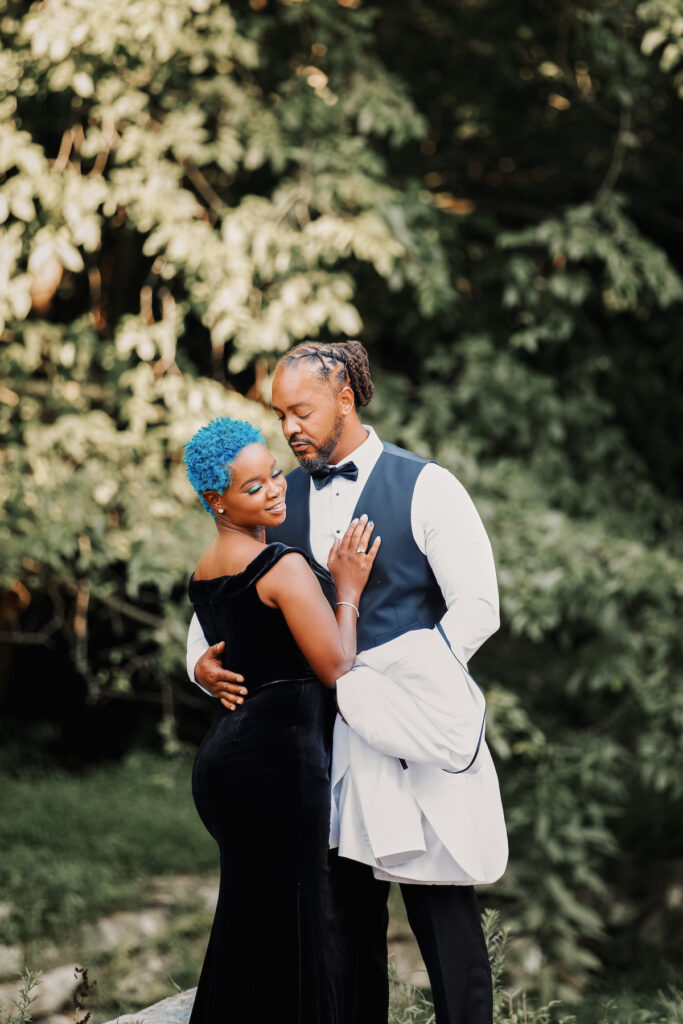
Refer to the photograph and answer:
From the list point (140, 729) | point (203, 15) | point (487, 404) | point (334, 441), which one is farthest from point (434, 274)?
point (140, 729)

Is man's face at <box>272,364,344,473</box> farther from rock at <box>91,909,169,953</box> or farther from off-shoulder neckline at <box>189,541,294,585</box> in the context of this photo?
rock at <box>91,909,169,953</box>

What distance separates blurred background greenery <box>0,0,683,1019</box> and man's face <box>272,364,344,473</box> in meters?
1.98

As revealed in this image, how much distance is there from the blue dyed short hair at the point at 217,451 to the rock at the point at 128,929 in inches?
140

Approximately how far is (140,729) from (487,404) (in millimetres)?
4542

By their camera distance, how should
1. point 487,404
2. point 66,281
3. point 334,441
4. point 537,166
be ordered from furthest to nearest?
point 66,281, point 537,166, point 487,404, point 334,441

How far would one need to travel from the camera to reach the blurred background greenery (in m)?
4.56

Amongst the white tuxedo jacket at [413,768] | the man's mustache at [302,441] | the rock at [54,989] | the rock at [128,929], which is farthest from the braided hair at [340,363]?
the rock at [128,929]

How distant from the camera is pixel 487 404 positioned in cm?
518

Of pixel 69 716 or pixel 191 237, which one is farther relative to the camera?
pixel 69 716

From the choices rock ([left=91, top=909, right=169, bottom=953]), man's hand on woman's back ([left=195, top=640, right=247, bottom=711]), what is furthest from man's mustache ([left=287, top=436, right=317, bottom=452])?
rock ([left=91, top=909, right=169, bottom=953])

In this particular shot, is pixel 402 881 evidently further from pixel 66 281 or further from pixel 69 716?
pixel 69 716

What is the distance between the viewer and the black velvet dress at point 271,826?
2.29 meters

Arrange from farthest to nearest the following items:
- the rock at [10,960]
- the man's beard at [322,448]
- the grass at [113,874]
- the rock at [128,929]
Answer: the rock at [128,929] → the rock at [10,960] → the grass at [113,874] → the man's beard at [322,448]

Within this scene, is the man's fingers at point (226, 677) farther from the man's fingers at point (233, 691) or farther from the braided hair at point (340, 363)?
Answer: the braided hair at point (340, 363)
